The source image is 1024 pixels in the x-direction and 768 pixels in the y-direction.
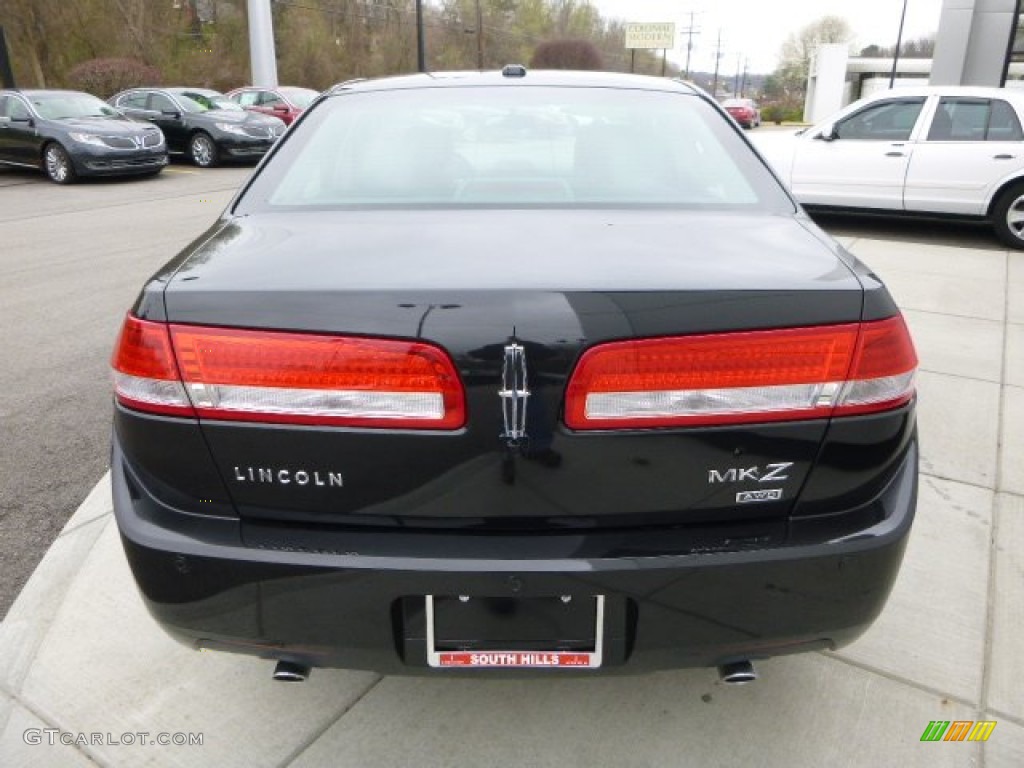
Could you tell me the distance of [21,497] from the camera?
3.29m

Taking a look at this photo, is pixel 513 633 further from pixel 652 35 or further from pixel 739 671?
pixel 652 35

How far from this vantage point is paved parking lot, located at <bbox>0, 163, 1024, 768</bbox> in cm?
200

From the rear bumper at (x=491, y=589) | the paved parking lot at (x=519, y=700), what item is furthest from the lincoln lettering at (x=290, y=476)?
the paved parking lot at (x=519, y=700)

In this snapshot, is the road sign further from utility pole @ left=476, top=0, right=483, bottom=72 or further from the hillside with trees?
utility pole @ left=476, top=0, right=483, bottom=72

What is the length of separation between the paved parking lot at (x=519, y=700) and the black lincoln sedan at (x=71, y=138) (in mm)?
12357

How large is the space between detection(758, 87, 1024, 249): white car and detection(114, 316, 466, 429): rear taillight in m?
8.63

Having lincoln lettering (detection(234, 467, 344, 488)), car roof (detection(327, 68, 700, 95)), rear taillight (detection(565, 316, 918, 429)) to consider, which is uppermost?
car roof (detection(327, 68, 700, 95))

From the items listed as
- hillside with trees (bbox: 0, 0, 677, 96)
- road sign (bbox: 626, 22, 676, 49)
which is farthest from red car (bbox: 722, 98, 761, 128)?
road sign (bbox: 626, 22, 676, 49)

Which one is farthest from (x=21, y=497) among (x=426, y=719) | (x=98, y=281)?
(x=98, y=281)

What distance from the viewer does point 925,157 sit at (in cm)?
852

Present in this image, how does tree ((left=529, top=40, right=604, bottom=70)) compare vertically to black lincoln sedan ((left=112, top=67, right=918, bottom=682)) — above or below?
above

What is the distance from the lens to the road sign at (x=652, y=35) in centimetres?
7475

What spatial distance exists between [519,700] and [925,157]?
A: 8341mm

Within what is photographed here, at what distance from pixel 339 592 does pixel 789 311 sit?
1.02 m
